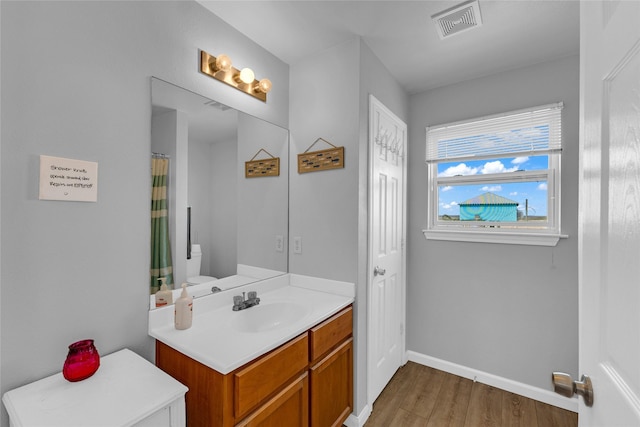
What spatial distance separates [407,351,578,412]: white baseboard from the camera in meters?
2.01

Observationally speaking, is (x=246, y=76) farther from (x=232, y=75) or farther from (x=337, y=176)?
(x=337, y=176)

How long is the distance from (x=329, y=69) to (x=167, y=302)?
1.75 m

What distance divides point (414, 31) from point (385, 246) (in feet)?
4.86

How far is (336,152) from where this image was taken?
1.87 meters

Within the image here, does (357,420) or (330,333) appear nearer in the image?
(330,333)

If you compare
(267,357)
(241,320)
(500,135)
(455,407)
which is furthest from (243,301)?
(500,135)

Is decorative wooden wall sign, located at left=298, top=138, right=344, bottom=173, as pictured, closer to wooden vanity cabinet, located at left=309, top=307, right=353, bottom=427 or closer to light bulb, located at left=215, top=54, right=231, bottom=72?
light bulb, located at left=215, top=54, right=231, bottom=72

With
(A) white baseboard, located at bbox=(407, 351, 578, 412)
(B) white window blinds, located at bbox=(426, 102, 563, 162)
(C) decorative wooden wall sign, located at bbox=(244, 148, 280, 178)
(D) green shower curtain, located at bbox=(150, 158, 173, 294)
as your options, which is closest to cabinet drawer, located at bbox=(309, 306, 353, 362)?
(D) green shower curtain, located at bbox=(150, 158, 173, 294)

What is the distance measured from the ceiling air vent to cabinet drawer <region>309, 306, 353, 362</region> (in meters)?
1.83

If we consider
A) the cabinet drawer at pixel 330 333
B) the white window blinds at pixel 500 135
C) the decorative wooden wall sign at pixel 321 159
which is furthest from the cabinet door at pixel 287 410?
the white window blinds at pixel 500 135

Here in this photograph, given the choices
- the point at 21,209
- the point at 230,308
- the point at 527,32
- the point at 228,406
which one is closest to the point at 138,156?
the point at 21,209

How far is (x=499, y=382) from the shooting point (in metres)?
2.23

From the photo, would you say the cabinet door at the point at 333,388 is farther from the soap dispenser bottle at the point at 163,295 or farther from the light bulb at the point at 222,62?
the light bulb at the point at 222,62

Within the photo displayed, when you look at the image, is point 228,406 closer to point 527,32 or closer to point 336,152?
point 336,152
